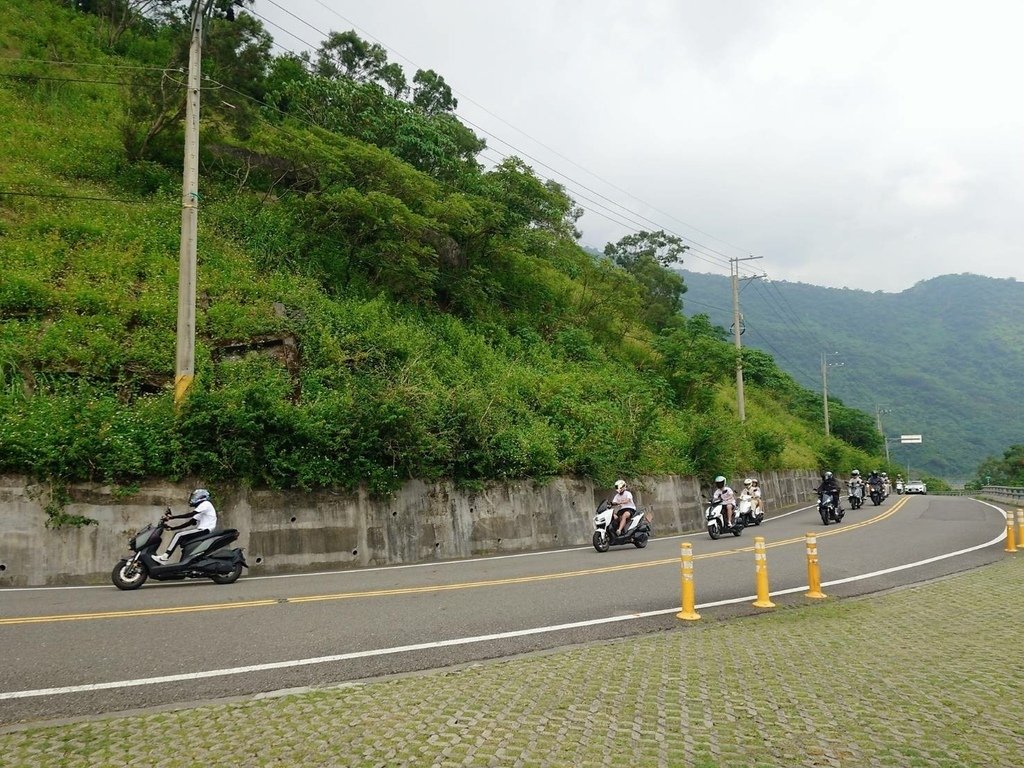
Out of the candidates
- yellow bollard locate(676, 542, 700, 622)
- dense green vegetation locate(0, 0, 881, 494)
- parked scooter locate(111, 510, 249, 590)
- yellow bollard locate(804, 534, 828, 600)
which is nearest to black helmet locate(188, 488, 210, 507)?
parked scooter locate(111, 510, 249, 590)

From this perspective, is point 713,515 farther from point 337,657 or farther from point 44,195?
point 44,195

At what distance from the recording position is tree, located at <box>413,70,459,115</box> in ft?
152

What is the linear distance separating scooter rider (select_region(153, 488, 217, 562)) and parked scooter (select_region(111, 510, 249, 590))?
9 cm

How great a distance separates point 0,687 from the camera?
5273 mm

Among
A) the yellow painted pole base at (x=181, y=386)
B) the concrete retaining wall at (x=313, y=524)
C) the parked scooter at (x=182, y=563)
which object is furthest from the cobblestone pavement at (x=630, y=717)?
the yellow painted pole base at (x=181, y=386)

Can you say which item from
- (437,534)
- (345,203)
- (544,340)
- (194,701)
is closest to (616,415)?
(544,340)

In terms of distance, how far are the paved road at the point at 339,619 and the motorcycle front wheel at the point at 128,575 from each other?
199mm

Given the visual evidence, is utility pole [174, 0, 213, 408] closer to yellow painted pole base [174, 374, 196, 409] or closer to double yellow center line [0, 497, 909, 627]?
yellow painted pole base [174, 374, 196, 409]

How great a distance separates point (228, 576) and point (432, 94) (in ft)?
140

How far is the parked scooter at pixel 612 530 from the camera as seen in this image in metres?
16.0

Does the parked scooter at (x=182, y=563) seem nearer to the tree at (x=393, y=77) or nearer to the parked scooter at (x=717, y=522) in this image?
the parked scooter at (x=717, y=522)

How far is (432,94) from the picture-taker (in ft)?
153

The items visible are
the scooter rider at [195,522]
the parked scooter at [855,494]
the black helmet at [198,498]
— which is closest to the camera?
the scooter rider at [195,522]

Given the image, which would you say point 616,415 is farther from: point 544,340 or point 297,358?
point 297,358
